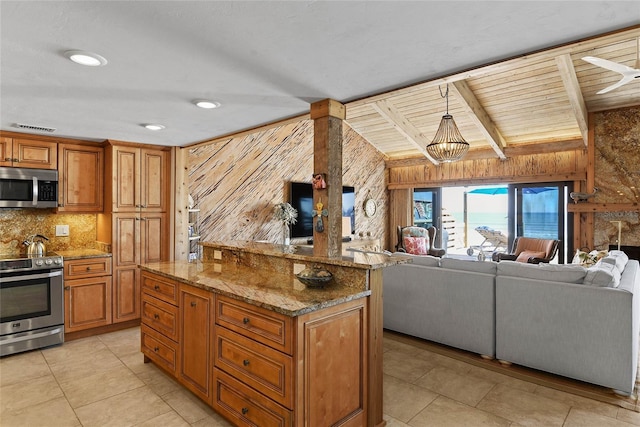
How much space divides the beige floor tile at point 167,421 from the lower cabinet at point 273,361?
0.19 m

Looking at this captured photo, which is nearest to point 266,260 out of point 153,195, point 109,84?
point 109,84

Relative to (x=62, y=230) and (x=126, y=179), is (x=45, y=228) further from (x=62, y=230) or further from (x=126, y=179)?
(x=126, y=179)

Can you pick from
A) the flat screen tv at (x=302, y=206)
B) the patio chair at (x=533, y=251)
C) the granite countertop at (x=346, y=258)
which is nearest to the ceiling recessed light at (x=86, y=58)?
the granite countertop at (x=346, y=258)

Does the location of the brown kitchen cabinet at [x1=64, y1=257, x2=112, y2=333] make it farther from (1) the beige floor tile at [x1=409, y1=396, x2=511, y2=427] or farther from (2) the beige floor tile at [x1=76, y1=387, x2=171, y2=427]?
(1) the beige floor tile at [x1=409, y1=396, x2=511, y2=427]

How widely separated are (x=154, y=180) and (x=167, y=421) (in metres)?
3.02

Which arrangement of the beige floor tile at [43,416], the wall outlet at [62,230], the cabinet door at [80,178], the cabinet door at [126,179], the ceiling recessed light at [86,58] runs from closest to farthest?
the ceiling recessed light at [86,58] → the beige floor tile at [43,416] → the cabinet door at [80,178] → the cabinet door at [126,179] → the wall outlet at [62,230]

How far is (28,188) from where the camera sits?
3.87 metres

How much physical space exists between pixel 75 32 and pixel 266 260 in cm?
203

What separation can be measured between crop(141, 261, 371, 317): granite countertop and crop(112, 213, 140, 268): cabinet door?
1275 mm

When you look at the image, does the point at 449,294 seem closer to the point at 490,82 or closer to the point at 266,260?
the point at 266,260

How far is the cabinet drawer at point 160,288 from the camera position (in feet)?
9.62

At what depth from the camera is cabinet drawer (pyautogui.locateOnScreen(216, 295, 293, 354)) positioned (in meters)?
1.97

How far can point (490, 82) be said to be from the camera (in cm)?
593

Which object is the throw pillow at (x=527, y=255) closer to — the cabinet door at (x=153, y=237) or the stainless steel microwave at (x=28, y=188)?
the cabinet door at (x=153, y=237)
